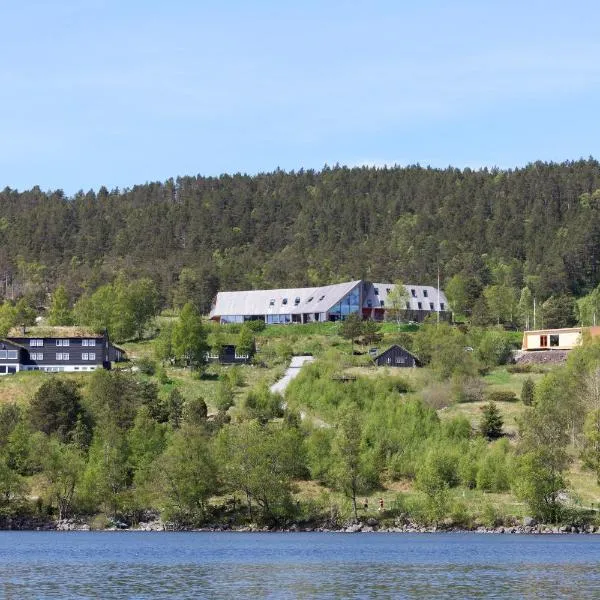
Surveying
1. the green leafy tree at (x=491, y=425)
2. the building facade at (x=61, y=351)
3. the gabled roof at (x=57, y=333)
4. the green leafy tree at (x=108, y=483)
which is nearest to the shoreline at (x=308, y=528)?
the green leafy tree at (x=108, y=483)

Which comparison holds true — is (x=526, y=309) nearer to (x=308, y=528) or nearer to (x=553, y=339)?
(x=553, y=339)

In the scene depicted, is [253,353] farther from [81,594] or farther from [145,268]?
[81,594]

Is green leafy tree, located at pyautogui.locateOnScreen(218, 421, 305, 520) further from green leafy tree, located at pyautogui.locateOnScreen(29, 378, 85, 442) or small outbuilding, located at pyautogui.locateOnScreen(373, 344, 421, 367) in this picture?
small outbuilding, located at pyautogui.locateOnScreen(373, 344, 421, 367)

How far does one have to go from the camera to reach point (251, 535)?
76938mm

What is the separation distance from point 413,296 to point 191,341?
42.9 meters

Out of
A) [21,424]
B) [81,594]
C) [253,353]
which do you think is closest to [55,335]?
[253,353]

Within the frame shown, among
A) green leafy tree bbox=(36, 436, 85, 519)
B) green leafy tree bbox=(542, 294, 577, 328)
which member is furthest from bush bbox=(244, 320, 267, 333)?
green leafy tree bbox=(36, 436, 85, 519)

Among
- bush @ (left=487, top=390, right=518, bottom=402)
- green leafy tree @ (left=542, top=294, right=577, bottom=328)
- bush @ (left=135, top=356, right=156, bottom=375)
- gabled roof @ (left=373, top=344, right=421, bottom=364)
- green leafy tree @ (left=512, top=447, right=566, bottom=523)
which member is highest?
green leafy tree @ (left=542, top=294, right=577, bottom=328)

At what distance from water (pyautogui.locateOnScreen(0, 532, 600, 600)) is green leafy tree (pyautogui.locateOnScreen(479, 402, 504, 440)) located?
20714 mm

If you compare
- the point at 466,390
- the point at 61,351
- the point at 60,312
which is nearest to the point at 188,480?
the point at 466,390

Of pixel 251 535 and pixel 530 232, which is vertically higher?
pixel 530 232

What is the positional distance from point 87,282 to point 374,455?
9225 centimetres

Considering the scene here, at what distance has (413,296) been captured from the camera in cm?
15575

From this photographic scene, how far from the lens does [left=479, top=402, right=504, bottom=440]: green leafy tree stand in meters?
96.3
